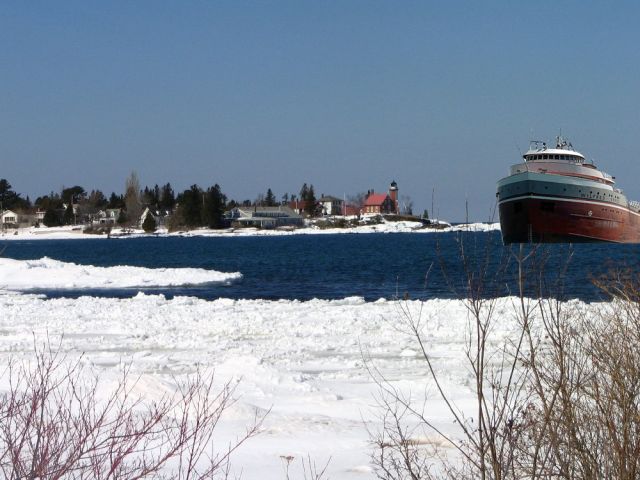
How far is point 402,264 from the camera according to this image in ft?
156

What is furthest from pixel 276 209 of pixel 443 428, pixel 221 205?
pixel 443 428

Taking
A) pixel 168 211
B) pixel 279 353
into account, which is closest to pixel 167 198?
pixel 168 211

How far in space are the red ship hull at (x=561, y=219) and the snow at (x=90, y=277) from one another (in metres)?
29.0

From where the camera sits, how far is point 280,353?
14359 mm

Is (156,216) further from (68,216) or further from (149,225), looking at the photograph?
(68,216)

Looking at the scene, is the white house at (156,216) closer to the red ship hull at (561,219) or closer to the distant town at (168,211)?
the distant town at (168,211)

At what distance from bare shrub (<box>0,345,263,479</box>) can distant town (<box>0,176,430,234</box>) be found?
134708mm

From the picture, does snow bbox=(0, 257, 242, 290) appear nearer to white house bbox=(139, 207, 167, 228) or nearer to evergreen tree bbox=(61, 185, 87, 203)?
white house bbox=(139, 207, 167, 228)

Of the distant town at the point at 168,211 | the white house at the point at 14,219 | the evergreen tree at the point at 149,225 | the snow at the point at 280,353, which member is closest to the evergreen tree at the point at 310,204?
the distant town at the point at 168,211

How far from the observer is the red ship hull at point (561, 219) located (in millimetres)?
60594

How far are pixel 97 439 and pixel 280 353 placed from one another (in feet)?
22.1

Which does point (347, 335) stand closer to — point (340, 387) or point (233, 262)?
point (340, 387)

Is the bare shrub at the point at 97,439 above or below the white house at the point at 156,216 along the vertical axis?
below

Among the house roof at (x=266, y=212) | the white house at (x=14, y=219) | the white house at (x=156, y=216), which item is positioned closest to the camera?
the white house at (x=156, y=216)
